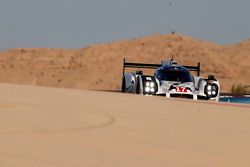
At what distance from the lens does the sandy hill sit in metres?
66.0

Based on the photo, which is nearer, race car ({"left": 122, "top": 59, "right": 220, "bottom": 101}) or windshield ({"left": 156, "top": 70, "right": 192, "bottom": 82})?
race car ({"left": 122, "top": 59, "right": 220, "bottom": 101})

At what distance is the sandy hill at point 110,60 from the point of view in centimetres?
6600

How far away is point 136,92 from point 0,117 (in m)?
10.1

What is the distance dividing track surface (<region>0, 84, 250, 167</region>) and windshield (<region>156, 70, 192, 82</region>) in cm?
774

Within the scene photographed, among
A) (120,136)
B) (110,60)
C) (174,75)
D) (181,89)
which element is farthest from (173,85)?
(110,60)

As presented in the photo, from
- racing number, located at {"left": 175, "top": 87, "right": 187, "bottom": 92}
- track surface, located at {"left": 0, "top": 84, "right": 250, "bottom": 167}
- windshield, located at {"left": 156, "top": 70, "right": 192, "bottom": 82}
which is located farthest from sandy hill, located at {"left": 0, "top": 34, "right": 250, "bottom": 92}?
track surface, located at {"left": 0, "top": 84, "right": 250, "bottom": 167}

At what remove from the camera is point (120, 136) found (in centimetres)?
742

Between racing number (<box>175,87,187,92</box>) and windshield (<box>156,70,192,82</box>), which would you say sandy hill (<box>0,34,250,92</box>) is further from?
racing number (<box>175,87,187,92</box>)

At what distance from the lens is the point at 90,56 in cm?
7731

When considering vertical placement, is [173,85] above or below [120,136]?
above

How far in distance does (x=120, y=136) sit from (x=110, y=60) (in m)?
66.8

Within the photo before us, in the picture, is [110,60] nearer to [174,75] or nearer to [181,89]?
[174,75]

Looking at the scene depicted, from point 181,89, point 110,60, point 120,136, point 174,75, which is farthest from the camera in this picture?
point 110,60

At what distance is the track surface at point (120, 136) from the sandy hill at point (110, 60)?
5003 centimetres
